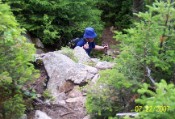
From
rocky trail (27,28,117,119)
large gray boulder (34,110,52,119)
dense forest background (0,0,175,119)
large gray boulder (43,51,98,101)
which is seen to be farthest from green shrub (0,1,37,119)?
large gray boulder (43,51,98,101)

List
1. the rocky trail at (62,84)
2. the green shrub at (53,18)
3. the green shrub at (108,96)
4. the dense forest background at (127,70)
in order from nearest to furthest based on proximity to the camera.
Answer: the dense forest background at (127,70)
the green shrub at (108,96)
the rocky trail at (62,84)
the green shrub at (53,18)

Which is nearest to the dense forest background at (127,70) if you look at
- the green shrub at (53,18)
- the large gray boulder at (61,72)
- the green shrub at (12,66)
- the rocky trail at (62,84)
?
the green shrub at (12,66)

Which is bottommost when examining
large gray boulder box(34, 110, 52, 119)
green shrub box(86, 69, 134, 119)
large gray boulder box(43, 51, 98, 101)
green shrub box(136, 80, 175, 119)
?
large gray boulder box(34, 110, 52, 119)

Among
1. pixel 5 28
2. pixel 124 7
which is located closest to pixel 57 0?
pixel 124 7

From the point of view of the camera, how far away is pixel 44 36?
10992mm

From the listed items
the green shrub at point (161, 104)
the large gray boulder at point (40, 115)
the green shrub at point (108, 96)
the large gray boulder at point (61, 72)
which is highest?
the green shrub at point (161, 104)

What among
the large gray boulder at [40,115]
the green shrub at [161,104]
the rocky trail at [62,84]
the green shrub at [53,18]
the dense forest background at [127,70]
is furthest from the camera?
the green shrub at [53,18]

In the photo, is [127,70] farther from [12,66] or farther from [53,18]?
[53,18]

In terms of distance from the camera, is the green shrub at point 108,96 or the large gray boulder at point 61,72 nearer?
the green shrub at point 108,96

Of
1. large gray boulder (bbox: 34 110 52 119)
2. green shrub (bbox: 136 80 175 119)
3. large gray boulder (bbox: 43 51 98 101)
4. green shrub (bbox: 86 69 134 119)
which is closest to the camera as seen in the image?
green shrub (bbox: 136 80 175 119)

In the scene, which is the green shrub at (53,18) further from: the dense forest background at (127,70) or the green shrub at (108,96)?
the green shrub at (108,96)

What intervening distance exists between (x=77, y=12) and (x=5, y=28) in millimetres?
6770

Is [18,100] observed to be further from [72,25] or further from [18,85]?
[72,25]

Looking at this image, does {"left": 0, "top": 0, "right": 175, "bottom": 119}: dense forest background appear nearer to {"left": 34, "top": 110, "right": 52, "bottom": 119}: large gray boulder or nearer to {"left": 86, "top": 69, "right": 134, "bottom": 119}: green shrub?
{"left": 86, "top": 69, "right": 134, "bottom": 119}: green shrub
